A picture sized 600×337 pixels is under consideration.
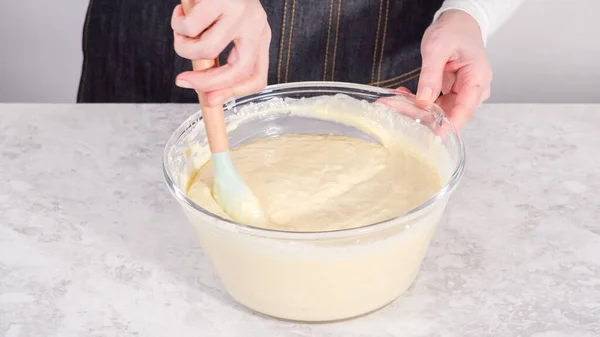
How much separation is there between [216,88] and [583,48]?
1070 mm

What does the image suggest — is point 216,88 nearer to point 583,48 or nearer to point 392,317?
point 392,317

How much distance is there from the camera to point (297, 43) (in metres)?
1.25

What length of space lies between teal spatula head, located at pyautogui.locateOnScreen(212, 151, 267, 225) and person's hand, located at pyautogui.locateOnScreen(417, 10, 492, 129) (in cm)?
27

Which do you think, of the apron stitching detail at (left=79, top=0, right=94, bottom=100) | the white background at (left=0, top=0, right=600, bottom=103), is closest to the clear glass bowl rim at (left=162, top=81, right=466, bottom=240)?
the apron stitching detail at (left=79, top=0, right=94, bottom=100)

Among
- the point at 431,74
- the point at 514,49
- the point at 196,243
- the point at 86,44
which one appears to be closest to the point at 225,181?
the point at 196,243

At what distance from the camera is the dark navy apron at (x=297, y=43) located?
1.23 metres

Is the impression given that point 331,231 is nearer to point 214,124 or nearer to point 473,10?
point 214,124

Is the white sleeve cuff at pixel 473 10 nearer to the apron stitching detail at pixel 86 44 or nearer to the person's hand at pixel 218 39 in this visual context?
the person's hand at pixel 218 39

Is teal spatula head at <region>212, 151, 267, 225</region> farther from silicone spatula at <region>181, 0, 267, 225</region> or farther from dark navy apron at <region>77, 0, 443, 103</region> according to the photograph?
dark navy apron at <region>77, 0, 443, 103</region>

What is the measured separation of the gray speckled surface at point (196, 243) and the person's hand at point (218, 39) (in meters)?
0.24

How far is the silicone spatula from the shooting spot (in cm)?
80

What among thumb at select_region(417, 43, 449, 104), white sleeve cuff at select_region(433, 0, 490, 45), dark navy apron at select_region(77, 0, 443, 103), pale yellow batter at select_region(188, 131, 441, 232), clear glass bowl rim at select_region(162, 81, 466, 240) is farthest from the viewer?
dark navy apron at select_region(77, 0, 443, 103)

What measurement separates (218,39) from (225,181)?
0.16 m

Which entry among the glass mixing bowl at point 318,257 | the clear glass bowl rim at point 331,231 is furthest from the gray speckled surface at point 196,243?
the clear glass bowl rim at point 331,231
